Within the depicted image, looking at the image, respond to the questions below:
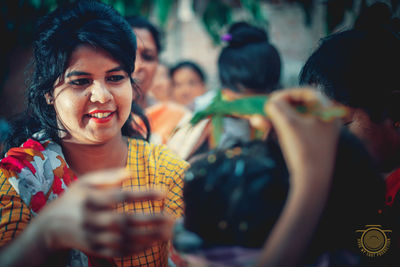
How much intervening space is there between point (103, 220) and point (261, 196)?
34 centimetres

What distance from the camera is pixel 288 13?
17.5 ft

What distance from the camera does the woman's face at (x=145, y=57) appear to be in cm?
248

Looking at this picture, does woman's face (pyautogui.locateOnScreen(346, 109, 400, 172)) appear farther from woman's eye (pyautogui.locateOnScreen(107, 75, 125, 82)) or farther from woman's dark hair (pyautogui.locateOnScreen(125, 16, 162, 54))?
woman's dark hair (pyautogui.locateOnScreen(125, 16, 162, 54))

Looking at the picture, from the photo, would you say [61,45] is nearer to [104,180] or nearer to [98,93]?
[98,93]

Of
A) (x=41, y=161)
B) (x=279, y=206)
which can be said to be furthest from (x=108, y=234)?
(x=41, y=161)

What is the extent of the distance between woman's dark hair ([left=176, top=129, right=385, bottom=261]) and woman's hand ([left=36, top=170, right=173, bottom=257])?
0.47 feet

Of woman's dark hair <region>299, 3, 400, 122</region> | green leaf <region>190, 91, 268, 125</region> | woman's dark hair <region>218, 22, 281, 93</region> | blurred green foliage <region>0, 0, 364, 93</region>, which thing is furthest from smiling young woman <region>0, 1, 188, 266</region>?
blurred green foliage <region>0, 0, 364, 93</region>

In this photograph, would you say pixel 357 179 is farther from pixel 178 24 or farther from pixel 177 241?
pixel 178 24

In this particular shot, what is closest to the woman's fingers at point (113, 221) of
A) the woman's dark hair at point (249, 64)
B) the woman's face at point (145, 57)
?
the woman's dark hair at point (249, 64)

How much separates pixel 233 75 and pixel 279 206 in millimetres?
1537

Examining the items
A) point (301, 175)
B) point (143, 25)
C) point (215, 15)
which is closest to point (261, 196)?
point (301, 175)

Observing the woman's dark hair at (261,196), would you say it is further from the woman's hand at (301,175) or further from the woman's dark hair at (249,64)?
the woman's dark hair at (249,64)

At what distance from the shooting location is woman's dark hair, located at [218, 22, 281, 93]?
204 centimetres

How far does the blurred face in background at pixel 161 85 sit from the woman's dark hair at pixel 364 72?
10.6ft
